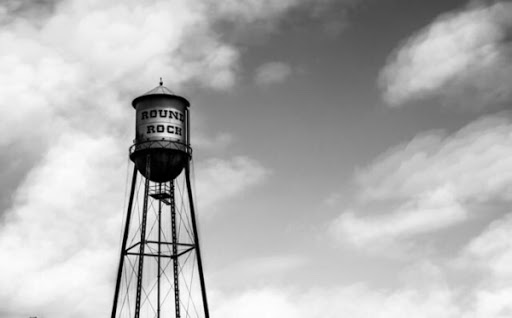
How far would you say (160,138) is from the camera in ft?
100

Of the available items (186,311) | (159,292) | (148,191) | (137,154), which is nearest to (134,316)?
(159,292)

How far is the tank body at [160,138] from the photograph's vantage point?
3053 cm

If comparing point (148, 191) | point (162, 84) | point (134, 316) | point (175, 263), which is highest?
point (162, 84)

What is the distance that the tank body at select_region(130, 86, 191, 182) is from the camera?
1202 inches

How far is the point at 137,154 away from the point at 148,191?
2073 mm

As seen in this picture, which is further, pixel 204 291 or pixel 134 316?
pixel 204 291

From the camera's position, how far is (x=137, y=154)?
30828mm

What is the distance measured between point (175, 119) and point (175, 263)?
777cm

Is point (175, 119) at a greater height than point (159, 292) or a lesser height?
greater

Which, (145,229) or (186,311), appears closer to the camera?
(145,229)

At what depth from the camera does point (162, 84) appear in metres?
32.7

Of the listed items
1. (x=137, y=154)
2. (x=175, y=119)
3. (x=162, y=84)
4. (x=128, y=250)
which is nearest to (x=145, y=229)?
(x=128, y=250)

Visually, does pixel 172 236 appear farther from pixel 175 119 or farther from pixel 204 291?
pixel 175 119

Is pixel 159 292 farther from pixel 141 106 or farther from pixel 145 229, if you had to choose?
pixel 141 106
